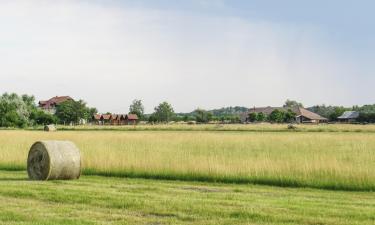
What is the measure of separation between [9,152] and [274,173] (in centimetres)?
1344

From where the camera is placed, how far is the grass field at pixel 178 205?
11.1 m

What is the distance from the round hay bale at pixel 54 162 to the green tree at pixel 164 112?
157290 mm

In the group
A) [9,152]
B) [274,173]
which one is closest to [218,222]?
[274,173]

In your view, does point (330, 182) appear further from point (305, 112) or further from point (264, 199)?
point (305, 112)

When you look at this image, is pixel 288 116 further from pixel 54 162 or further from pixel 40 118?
pixel 54 162

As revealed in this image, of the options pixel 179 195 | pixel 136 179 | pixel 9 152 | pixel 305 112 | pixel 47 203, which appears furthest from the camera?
pixel 305 112

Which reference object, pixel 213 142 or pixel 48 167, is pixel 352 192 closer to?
pixel 48 167

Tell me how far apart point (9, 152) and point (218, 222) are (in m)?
17.9

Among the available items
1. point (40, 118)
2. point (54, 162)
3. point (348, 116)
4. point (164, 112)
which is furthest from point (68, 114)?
point (54, 162)

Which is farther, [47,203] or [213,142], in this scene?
[213,142]

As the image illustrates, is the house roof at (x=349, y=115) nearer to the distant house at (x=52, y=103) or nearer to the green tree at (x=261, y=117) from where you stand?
the green tree at (x=261, y=117)

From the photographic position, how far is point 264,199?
1380 cm

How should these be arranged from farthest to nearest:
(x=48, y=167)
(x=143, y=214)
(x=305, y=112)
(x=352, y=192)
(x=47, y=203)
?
(x=305, y=112)
(x=48, y=167)
(x=352, y=192)
(x=47, y=203)
(x=143, y=214)

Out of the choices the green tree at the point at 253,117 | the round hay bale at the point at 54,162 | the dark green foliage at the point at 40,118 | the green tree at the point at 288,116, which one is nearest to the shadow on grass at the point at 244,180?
the round hay bale at the point at 54,162
